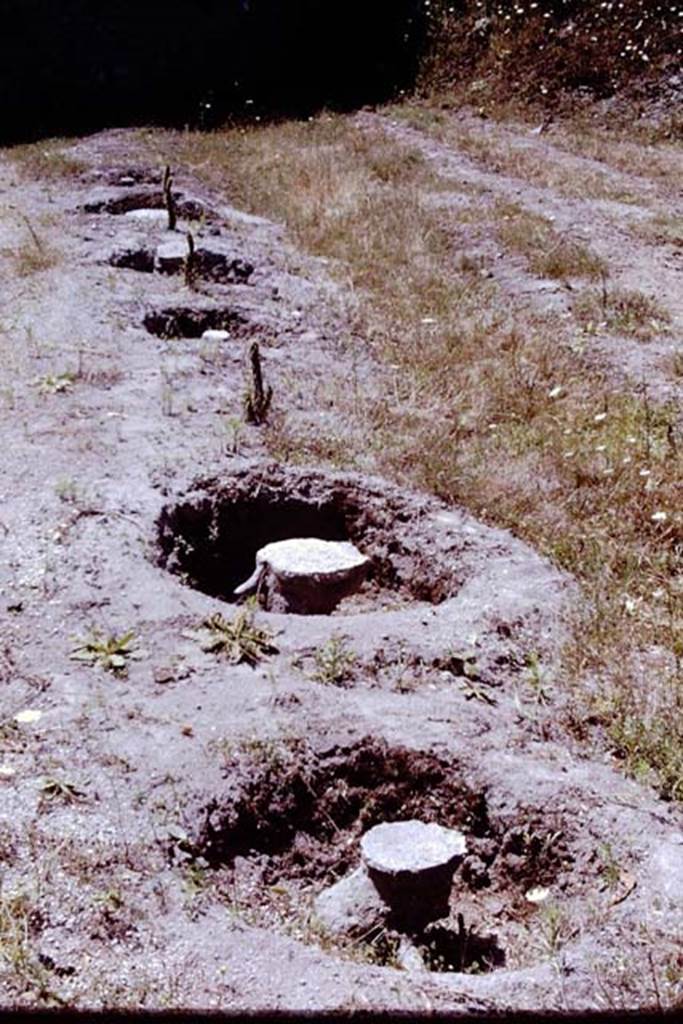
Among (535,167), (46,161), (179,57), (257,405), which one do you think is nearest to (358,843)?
(257,405)

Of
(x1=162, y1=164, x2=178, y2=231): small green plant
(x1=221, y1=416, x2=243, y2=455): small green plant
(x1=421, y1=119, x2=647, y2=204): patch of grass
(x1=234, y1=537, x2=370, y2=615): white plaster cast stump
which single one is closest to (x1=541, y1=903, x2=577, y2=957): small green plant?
A: (x1=234, y1=537, x2=370, y2=615): white plaster cast stump

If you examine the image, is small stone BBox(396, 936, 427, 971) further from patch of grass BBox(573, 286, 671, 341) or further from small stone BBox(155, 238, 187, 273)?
small stone BBox(155, 238, 187, 273)

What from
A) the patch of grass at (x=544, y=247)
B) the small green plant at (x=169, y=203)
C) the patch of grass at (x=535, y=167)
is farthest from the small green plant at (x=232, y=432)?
the patch of grass at (x=535, y=167)

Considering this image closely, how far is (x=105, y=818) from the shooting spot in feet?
11.1

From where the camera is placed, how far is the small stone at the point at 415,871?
130 inches

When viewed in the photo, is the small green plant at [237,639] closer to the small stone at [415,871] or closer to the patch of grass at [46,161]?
the small stone at [415,871]

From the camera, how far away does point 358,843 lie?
12.0ft

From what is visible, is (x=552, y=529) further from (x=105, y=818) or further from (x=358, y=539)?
(x=105, y=818)

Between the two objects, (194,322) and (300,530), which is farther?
(194,322)

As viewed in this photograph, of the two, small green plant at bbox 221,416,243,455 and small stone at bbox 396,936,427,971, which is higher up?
small green plant at bbox 221,416,243,455

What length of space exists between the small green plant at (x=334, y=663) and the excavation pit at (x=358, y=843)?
0.39 meters

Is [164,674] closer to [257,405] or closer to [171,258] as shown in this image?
[257,405]

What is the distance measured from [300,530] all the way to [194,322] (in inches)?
111

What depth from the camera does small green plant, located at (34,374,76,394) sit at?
258 inches
